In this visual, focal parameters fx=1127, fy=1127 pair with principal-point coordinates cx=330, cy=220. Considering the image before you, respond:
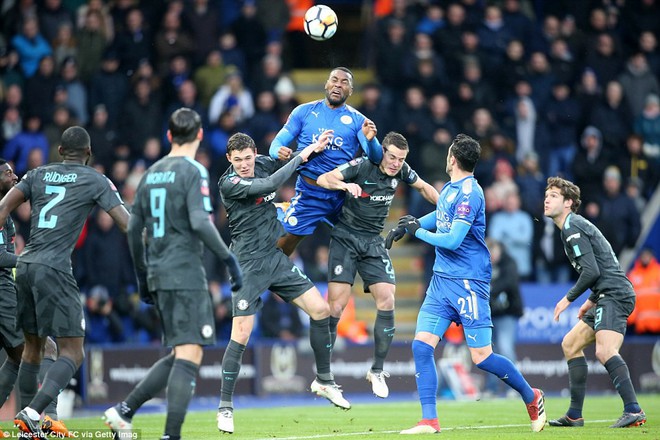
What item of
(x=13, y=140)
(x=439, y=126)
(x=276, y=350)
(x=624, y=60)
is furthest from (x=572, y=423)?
(x=624, y=60)

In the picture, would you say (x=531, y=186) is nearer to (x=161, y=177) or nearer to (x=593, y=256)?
(x=593, y=256)

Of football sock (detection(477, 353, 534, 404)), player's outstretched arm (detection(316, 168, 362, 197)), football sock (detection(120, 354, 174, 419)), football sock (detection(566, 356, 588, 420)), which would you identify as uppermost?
player's outstretched arm (detection(316, 168, 362, 197))

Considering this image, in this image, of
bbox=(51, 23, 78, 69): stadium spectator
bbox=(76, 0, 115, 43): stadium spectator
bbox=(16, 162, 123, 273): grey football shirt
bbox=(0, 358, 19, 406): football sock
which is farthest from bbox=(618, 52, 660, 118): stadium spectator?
bbox=(0, 358, 19, 406): football sock

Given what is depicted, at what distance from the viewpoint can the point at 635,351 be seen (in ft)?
68.9

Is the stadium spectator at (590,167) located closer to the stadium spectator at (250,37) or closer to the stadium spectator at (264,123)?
the stadium spectator at (264,123)

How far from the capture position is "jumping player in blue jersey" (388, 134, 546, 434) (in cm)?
1154

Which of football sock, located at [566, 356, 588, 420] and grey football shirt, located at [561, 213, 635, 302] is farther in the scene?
football sock, located at [566, 356, 588, 420]

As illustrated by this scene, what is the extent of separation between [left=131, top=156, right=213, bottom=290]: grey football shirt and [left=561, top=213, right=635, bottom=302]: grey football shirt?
4838mm

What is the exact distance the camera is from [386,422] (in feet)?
44.9

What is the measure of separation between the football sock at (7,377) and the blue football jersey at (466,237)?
4562mm

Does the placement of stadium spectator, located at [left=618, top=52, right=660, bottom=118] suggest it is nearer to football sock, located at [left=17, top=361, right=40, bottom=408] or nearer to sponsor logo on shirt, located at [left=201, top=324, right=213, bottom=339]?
football sock, located at [left=17, top=361, right=40, bottom=408]

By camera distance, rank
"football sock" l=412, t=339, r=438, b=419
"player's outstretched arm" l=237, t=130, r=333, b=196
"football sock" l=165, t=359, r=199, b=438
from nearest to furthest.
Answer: "football sock" l=165, t=359, r=199, b=438
"player's outstretched arm" l=237, t=130, r=333, b=196
"football sock" l=412, t=339, r=438, b=419

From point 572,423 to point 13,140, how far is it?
11282mm

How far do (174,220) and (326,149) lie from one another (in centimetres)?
376
